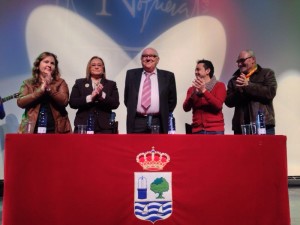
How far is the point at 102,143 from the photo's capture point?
6.59ft

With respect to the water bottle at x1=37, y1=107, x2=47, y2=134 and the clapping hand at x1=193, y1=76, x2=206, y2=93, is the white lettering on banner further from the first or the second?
the water bottle at x1=37, y1=107, x2=47, y2=134

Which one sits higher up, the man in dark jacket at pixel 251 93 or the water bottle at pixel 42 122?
the man in dark jacket at pixel 251 93

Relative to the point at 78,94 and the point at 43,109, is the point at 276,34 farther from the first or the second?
the point at 43,109

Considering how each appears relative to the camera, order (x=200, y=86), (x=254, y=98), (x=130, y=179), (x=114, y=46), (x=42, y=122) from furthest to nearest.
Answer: (x=114, y=46), (x=254, y=98), (x=200, y=86), (x=42, y=122), (x=130, y=179)

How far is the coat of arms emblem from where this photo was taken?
1997 mm

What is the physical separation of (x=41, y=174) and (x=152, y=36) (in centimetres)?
270

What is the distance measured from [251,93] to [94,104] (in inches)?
48.0

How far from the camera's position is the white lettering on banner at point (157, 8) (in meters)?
4.21

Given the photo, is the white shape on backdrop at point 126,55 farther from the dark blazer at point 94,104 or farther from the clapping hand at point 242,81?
the clapping hand at point 242,81

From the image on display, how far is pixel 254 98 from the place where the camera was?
9.41 feet

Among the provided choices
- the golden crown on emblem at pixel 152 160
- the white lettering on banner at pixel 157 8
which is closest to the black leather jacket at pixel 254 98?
the golden crown on emblem at pixel 152 160

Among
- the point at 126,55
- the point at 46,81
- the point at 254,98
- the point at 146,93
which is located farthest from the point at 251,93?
the point at 126,55

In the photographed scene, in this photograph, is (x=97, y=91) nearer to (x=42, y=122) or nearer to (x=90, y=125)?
(x=90, y=125)

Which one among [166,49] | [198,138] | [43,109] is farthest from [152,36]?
[198,138]
